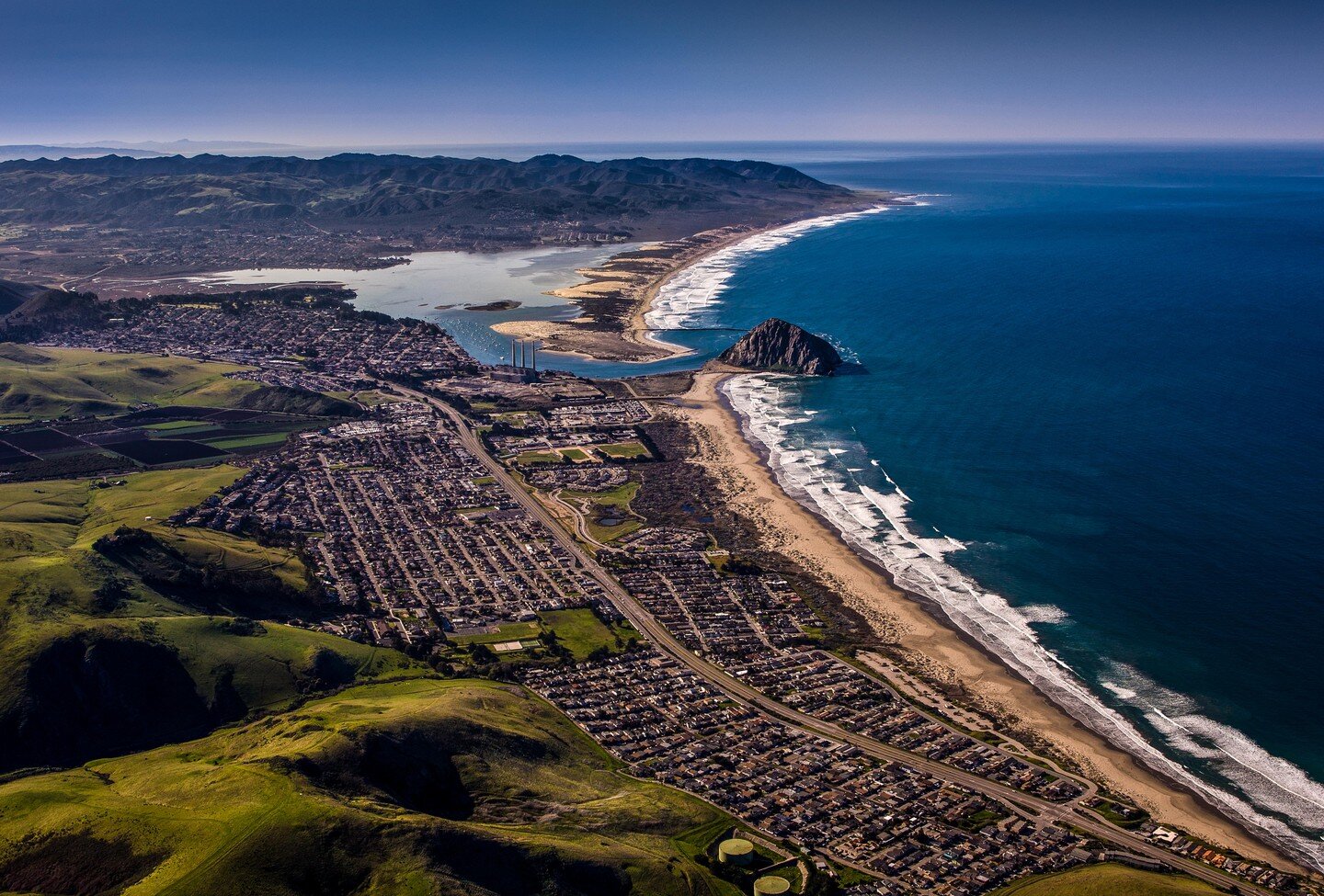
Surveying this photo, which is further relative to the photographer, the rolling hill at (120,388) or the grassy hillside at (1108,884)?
the rolling hill at (120,388)

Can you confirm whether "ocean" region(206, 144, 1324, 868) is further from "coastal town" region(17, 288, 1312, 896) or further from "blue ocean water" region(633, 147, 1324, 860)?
"coastal town" region(17, 288, 1312, 896)

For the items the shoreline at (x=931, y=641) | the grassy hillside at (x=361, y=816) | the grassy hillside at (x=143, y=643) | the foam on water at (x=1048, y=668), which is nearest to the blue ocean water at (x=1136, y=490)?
the foam on water at (x=1048, y=668)

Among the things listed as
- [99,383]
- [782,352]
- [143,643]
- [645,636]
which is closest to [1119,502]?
[645,636]

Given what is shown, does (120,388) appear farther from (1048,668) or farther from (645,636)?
(1048,668)

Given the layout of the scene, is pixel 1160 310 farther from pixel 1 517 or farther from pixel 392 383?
pixel 1 517

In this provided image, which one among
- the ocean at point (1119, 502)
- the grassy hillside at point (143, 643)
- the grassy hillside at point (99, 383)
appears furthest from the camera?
the grassy hillside at point (99, 383)

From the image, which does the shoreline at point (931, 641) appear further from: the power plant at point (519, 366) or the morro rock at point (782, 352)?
the power plant at point (519, 366)
